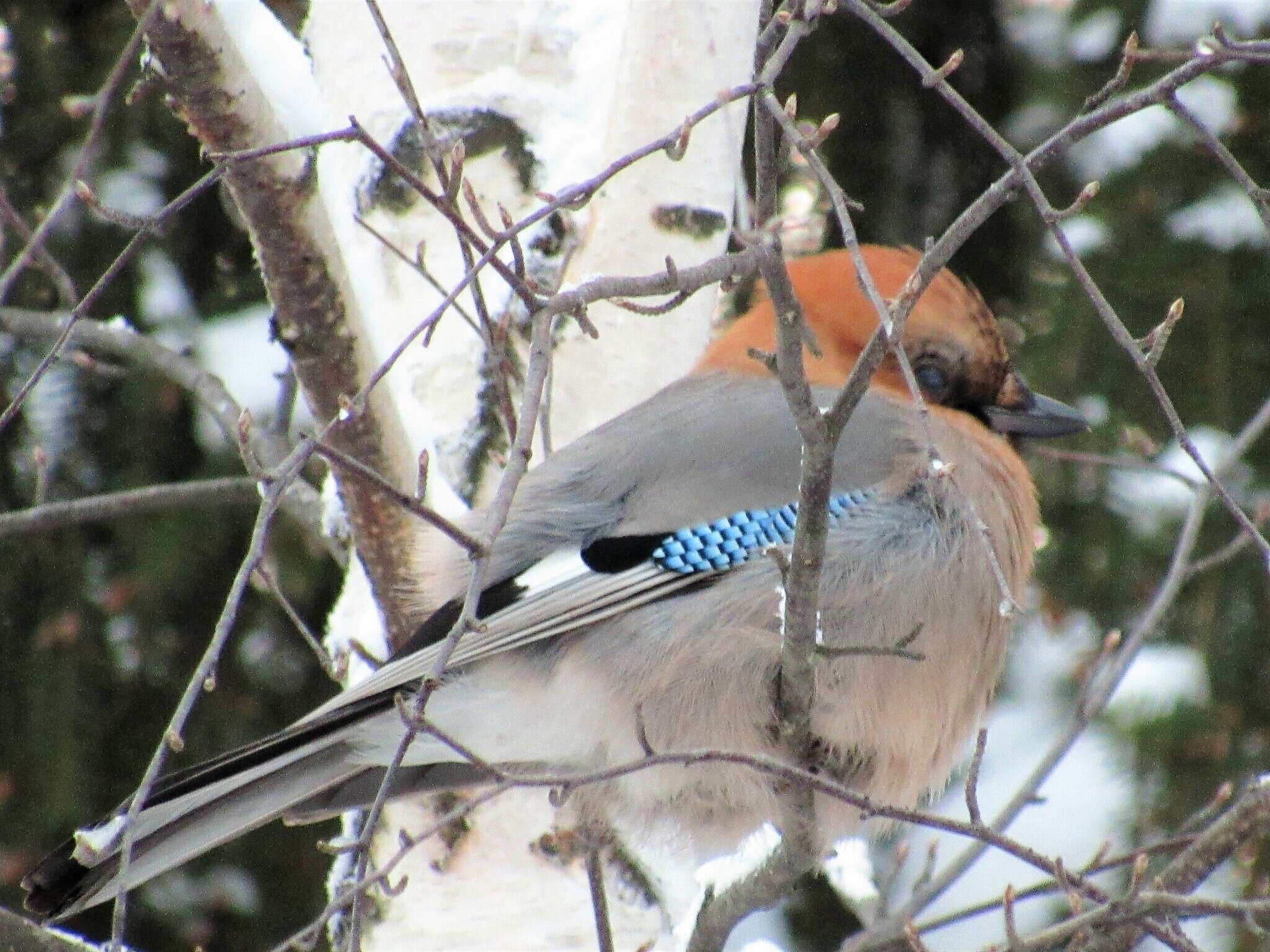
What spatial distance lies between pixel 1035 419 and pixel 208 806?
191 centimetres

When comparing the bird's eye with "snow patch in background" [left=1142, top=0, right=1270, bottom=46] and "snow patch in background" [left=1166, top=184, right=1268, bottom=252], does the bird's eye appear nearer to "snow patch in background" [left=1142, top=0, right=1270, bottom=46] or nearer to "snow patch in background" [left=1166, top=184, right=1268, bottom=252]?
"snow patch in background" [left=1166, top=184, right=1268, bottom=252]

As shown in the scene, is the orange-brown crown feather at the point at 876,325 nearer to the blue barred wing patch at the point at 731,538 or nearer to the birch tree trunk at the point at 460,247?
the birch tree trunk at the point at 460,247

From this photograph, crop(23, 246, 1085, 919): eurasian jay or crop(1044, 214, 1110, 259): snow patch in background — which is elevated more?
crop(1044, 214, 1110, 259): snow patch in background

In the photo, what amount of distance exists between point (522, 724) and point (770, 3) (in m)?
1.35

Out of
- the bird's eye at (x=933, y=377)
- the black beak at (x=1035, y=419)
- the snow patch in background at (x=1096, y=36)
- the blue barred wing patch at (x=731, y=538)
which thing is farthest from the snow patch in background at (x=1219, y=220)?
the blue barred wing patch at (x=731, y=538)

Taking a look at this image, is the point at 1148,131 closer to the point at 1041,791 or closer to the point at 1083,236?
the point at 1083,236

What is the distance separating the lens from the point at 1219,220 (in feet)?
13.5

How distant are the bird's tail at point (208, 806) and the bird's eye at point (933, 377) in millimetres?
1460

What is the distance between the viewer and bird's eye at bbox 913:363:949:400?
3.69 meters

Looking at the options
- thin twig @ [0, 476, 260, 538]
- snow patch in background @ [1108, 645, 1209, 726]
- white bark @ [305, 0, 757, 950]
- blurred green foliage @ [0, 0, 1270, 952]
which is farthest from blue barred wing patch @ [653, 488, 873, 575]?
blurred green foliage @ [0, 0, 1270, 952]

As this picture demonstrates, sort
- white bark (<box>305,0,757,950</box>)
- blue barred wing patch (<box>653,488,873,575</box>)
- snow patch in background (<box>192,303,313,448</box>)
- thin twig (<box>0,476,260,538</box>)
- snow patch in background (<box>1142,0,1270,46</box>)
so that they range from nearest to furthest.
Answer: blue barred wing patch (<box>653,488,873,575</box>) < thin twig (<box>0,476,260,538</box>) < white bark (<box>305,0,757,950</box>) < snow patch in background (<box>1142,0,1270,46</box>) < snow patch in background (<box>192,303,313,448</box>)

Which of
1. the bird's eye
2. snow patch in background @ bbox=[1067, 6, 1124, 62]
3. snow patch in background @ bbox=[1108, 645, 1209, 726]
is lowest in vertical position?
snow patch in background @ bbox=[1108, 645, 1209, 726]

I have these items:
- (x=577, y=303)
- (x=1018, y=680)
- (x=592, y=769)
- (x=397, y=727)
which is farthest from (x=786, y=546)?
(x=1018, y=680)

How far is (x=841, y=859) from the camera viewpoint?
3.40 m
